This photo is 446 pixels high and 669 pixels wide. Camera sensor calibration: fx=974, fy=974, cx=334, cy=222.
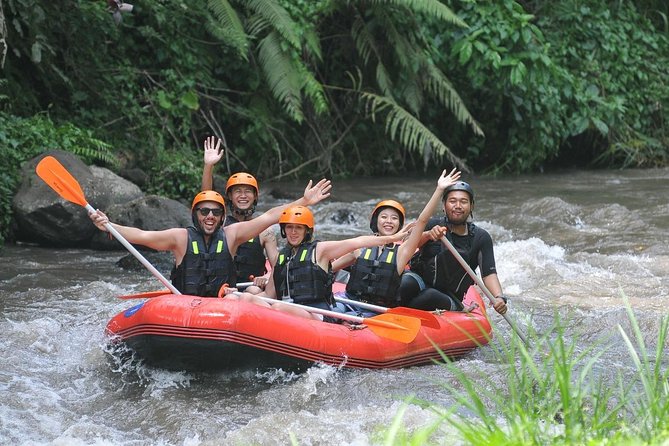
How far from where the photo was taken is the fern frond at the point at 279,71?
37.9 feet

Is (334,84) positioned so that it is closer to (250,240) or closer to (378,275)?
(250,240)

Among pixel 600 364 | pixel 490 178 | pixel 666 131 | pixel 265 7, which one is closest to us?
pixel 600 364

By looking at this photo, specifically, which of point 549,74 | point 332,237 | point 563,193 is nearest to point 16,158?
point 332,237

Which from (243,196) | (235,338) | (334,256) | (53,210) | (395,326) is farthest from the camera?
(53,210)

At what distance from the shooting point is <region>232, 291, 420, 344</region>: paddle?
533 centimetres

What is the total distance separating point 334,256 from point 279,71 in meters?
6.29

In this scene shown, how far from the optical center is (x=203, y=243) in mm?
5723

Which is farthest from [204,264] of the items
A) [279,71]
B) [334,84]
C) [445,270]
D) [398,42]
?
[334,84]

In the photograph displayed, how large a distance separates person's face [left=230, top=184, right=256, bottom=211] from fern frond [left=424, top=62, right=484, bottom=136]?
664cm

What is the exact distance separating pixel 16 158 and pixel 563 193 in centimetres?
658

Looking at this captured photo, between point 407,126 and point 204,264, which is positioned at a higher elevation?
point 407,126

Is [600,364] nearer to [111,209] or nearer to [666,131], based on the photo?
[111,209]

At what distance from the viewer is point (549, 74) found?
13398 mm

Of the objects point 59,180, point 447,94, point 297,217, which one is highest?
point 447,94
